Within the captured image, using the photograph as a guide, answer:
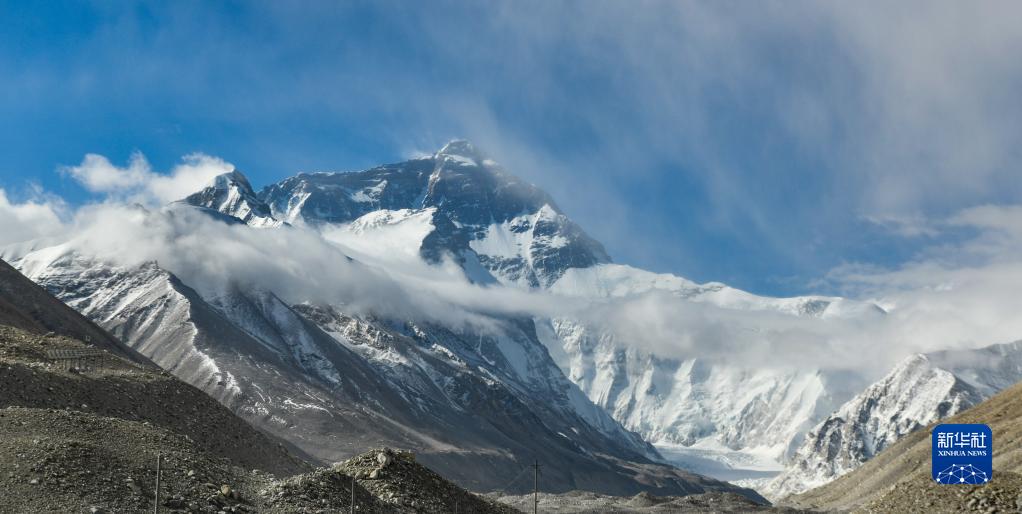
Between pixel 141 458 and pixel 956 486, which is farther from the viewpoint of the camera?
pixel 956 486

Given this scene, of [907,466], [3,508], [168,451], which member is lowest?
[3,508]

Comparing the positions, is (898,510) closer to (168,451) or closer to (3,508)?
(168,451)

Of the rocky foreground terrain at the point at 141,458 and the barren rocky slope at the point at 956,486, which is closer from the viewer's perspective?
the rocky foreground terrain at the point at 141,458

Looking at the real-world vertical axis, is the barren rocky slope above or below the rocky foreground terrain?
above

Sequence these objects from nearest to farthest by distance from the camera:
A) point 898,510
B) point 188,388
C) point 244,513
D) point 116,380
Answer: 1. point 244,513
2. point 898,510
3. point 116,380
4. point 188,388

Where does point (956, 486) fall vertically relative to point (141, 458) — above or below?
above

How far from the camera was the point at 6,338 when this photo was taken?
9094cm

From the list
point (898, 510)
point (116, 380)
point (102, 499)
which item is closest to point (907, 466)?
point (898, 510)

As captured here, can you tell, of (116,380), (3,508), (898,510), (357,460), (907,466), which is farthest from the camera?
(907,466)

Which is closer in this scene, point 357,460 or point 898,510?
point 898,510

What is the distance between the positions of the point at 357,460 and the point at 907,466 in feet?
404

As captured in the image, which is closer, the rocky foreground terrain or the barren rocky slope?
the rocky foreground terrain

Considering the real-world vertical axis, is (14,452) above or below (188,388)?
below

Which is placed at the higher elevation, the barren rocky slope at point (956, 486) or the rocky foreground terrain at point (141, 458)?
the barren rocky slope at point (956, 486)
